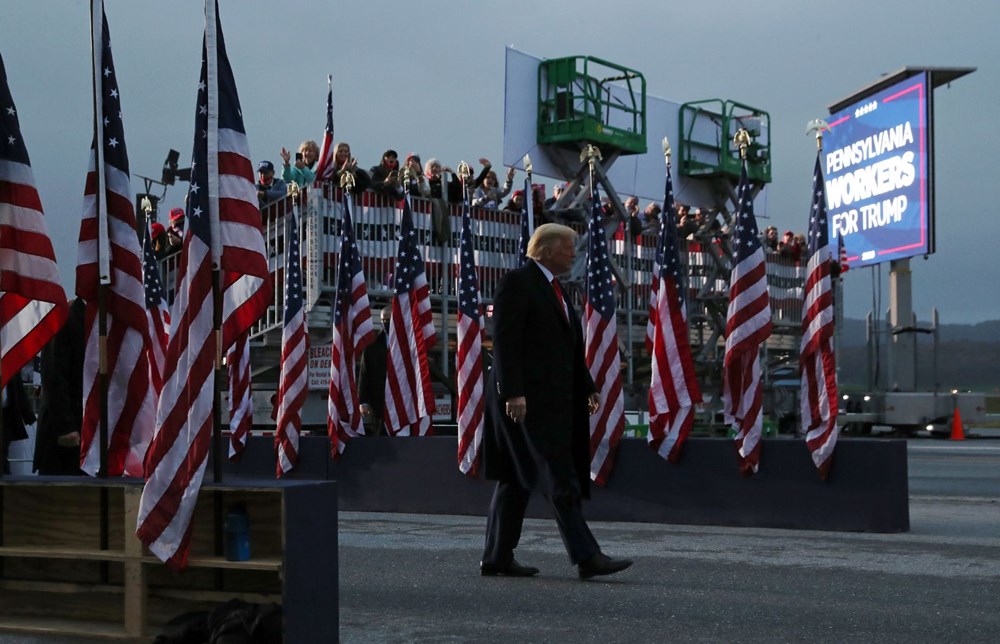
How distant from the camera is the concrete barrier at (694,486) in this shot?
10.5 m

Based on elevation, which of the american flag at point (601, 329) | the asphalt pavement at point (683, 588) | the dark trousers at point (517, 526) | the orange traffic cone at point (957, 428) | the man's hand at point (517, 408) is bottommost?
the orange traffic cone at point (957, 428)

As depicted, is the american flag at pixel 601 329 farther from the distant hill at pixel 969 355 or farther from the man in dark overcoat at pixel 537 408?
the distant hill at pixel 969 355

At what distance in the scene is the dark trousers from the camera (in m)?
7.73

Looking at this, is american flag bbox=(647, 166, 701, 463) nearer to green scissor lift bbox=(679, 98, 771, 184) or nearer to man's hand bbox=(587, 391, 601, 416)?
man's hand bbox=(587, 391, 601, 416)

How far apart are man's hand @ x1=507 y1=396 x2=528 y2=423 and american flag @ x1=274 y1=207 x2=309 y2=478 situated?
6.29 meters

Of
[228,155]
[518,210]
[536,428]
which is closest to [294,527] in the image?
[228,155]

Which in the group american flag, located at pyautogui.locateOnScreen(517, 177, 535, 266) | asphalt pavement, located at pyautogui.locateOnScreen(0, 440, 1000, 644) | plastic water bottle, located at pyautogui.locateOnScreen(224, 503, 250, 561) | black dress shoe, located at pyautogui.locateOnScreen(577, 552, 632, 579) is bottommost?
asphalt pavement, located at pyautogui.locateOnScreen(0, 440, 1000, 644)

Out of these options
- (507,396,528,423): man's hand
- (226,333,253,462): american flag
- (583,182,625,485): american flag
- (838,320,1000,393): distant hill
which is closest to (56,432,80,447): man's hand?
(507,396,528,423): man's hand

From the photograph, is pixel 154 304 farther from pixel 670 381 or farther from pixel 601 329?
pixel 670 381

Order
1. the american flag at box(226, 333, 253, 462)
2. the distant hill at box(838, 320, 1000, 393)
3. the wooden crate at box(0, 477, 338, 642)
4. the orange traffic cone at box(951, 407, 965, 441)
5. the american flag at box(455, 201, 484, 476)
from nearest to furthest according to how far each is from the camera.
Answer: the wooden crate at box(0, 477, 338, 642) → the american flag at box(455, 201, 484, 476) → the american flag at box(226, 333, 253, 462) → the orange traffic cone at box(951, 407, 965, 441) → the distant hill at box(838, 320, 1000, 393)

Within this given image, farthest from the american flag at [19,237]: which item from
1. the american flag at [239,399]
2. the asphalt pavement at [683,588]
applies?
the american flag at [239,399]

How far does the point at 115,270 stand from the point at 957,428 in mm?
30393

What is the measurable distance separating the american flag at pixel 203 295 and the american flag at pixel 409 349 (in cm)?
774

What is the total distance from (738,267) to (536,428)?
15.0ft
